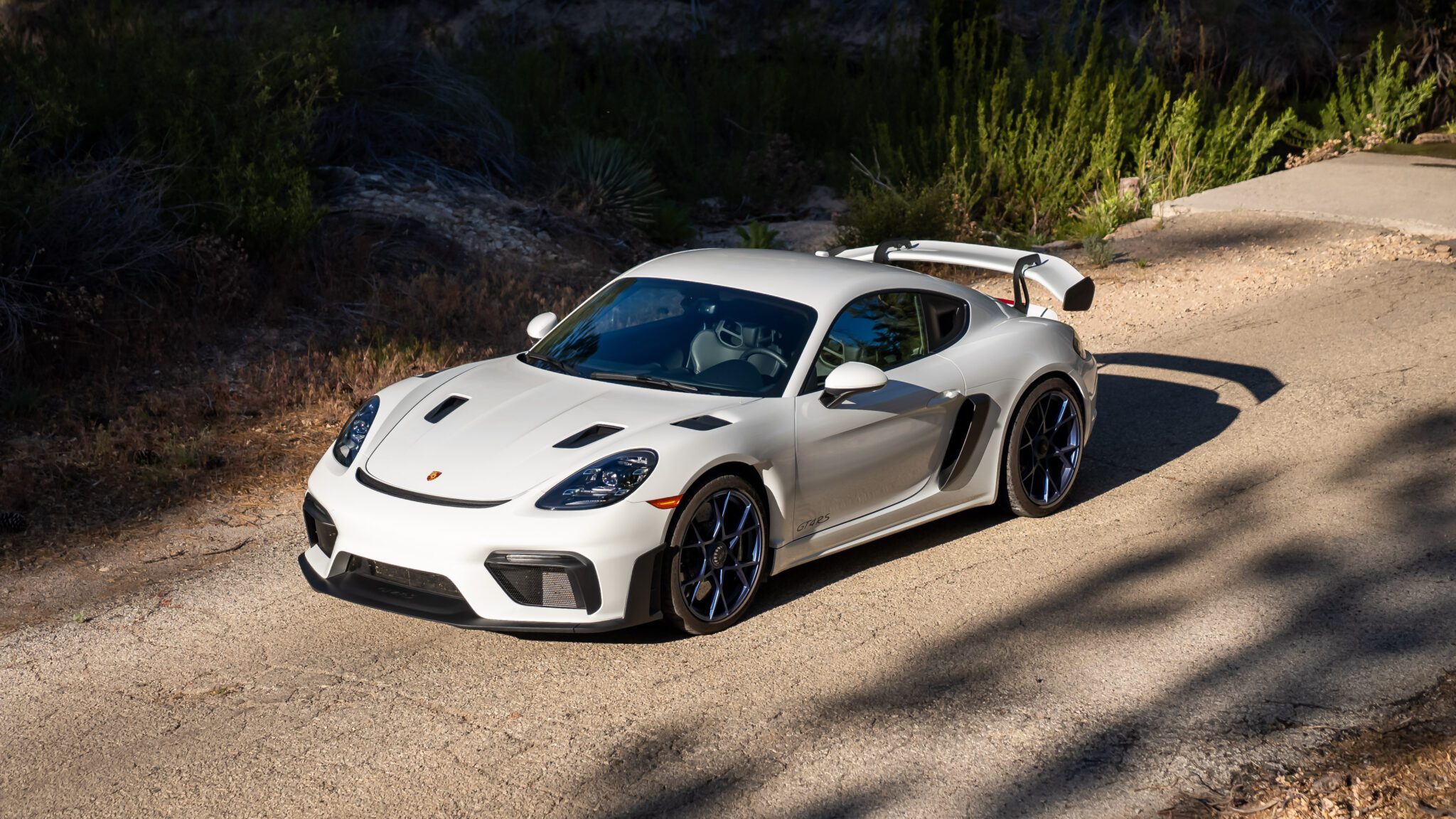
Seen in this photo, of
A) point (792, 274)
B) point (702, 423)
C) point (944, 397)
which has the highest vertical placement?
point (792, 274)

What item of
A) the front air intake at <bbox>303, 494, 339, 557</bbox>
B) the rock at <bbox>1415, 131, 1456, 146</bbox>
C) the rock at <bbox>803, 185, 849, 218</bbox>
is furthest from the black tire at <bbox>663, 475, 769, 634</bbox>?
the rock at <bbox>1415, 131, 1456, 146</bbox>

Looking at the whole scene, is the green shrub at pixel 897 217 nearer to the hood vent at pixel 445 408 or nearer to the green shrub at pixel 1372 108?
the green shrub at pixel 1372 108

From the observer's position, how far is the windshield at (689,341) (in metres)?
6.12

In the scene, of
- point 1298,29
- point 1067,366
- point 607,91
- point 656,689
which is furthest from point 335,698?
point 1298,29

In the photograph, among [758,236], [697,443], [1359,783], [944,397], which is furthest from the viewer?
[758,236]

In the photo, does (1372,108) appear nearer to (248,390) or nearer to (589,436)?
(248,390)

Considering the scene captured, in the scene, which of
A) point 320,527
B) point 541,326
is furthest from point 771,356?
point 320,527

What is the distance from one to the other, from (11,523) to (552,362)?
2.94 metres

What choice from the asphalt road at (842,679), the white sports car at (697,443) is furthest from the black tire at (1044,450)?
the asphalt road at (842,679)

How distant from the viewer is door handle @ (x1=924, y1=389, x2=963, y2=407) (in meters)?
6.50

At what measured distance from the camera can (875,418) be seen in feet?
20.4

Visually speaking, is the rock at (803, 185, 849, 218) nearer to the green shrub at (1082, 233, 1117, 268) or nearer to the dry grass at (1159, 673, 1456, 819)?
the green shrub at (1082, 233, 1117, 268)

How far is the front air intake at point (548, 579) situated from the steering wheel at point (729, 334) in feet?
4.99

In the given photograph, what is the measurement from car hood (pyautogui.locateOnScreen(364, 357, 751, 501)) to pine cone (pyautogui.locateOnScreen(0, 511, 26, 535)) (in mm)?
2415
